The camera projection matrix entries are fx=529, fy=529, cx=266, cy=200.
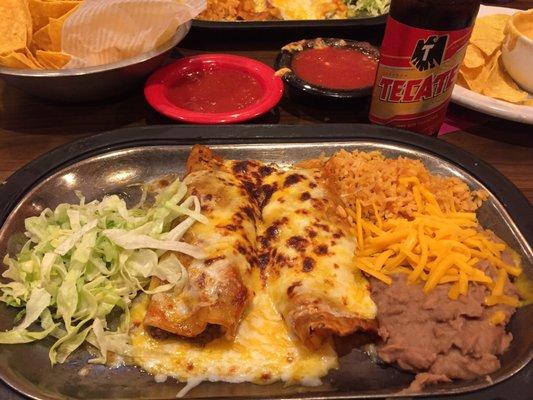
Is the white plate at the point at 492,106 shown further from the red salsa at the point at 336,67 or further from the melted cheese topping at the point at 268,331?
the melted cheese topping at the point at 268,331

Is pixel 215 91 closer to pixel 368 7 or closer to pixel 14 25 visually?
pixel 14 25

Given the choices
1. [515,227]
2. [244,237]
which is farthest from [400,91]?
[244,237]

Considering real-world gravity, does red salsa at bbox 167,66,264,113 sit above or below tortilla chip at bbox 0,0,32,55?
below

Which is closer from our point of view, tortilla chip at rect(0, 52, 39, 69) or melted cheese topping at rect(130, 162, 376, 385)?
melted cheese topping at rect(130, 162, 376, 385)

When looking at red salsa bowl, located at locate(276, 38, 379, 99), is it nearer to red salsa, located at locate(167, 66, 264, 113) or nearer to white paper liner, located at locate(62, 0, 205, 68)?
red salsa, located at locate(167, 66, 264, 113)

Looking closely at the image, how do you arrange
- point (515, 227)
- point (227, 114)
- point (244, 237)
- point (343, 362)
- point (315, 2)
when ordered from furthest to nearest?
point (315, 2) < point (227, 114) < point (515, 227) < point (244, 237) < point (343, 362)

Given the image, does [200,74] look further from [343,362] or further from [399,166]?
[343,362]

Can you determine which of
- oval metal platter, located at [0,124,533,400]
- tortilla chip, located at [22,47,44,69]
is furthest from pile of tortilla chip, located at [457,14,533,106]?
tortilla chip, located at [22,47,44,69]
